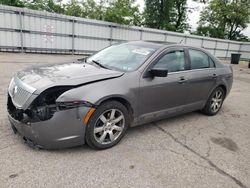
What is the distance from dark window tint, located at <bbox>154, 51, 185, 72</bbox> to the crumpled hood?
2.80ft

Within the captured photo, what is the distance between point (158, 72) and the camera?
3.23 m

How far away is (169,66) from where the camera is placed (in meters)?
3.73

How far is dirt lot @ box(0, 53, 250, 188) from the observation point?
7.73ft

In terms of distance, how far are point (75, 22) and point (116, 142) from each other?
11.8 metres

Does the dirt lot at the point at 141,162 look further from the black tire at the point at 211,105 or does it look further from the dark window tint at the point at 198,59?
the dark window tint at the point at 198,59

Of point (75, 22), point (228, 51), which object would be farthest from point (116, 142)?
point (228, 51)

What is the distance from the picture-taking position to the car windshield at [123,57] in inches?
135

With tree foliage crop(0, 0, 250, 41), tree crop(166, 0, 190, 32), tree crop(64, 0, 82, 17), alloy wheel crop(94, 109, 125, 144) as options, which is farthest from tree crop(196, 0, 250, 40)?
alloy wheel crop(94, 109, 125, 144)

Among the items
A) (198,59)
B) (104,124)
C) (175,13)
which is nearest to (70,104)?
(104,124)

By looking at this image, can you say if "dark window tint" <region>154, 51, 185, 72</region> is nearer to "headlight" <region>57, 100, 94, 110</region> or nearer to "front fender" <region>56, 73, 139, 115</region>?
"front fender" <region>56, 73, 139, 115</region>

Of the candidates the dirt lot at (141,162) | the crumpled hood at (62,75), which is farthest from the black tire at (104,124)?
the crumpled hood at (62,75)

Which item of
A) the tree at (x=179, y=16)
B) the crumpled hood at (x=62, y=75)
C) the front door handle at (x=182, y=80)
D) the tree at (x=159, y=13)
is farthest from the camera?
the tree at (x=179, y=16)

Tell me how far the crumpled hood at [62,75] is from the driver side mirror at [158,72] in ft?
1.69

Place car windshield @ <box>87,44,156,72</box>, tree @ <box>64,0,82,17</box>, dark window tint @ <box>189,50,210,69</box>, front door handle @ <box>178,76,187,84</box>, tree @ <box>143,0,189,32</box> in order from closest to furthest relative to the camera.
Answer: car windshield @ <box>87,44,156,72</box>
front door handle @ <box>178,76,187,84</box>
dark window tint @ <box>189,50,210,69</box>
tree @ <box>64,0,82,17</box>
tree @ <box>143,0,189,32</box>
